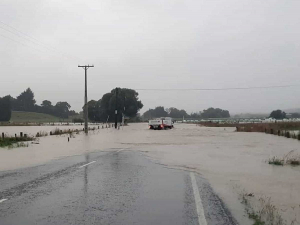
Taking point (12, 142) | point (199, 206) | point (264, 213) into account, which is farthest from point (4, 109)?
point (264, 213)

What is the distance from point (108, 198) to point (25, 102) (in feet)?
630

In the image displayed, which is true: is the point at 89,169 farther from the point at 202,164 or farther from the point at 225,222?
the point at 225,222

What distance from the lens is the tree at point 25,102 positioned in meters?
188

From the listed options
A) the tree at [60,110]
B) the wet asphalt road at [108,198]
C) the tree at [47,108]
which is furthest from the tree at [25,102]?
the wet asphalt road at [108,198]

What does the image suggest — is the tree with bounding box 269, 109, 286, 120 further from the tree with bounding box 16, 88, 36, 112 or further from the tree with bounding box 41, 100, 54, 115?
the tree with bounding box 16, 88, 36, 112

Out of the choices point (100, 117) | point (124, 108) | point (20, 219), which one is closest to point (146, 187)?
point (20, 219)

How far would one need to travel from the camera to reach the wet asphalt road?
6.27 m

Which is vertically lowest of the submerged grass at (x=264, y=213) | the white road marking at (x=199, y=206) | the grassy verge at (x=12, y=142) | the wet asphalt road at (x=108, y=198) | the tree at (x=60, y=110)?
the submerged grass at (x=264, y=213)

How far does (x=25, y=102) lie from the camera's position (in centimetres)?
18800

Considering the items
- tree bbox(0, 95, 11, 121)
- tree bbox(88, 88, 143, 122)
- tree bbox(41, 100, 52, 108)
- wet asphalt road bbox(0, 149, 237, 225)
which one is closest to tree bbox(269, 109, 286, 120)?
tree bbox(88, 88, 143, 122)

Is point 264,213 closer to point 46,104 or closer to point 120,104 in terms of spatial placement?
point 120,104

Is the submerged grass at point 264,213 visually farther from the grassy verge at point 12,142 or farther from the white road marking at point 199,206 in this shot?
the grassy verge at point 12,142

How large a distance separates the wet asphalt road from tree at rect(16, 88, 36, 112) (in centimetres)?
18656

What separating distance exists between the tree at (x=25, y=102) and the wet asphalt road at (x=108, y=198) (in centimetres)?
18656
